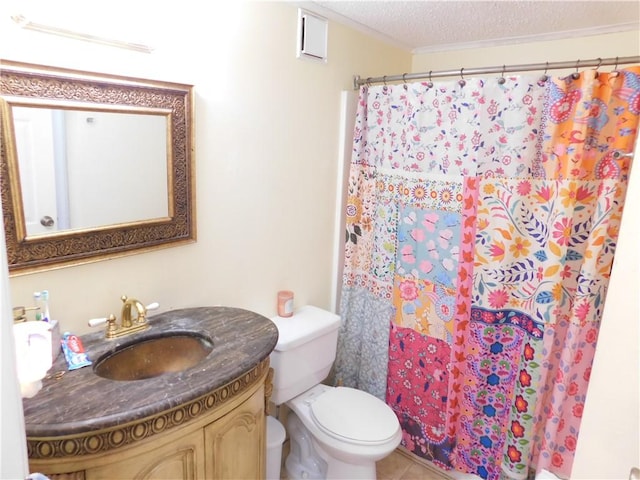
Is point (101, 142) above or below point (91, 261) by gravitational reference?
above

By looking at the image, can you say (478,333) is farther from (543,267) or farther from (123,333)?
(123,333)

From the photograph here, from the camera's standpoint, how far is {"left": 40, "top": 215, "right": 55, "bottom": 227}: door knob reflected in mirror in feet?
4.24

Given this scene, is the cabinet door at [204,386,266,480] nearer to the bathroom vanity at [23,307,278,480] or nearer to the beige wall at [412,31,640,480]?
the bathroom vanity at [23,307,278,480]

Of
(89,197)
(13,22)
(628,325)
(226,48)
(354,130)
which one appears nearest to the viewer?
(628,325)

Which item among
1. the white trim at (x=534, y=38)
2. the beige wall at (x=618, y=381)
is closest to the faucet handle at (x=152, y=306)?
the beige wall at (x=618, y=381)

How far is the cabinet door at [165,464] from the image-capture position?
1.09 m

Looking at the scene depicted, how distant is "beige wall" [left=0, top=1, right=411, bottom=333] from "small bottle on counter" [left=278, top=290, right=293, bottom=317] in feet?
0.12

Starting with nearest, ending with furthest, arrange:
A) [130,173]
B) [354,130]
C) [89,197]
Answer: [89,197]
[130,173]
[354,130]

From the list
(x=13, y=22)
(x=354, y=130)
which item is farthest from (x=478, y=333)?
(x=13, y=22)

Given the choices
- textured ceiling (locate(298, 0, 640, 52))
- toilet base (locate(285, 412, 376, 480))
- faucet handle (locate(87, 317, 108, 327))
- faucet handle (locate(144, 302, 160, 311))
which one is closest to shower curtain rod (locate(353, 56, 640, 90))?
textured ceiling (locate(298, 0, 640, 52))

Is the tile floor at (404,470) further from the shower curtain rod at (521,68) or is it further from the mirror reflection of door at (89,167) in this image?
the shower curtain rod at (521,68)

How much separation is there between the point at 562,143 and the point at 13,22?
1.97 m

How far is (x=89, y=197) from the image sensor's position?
1.39m

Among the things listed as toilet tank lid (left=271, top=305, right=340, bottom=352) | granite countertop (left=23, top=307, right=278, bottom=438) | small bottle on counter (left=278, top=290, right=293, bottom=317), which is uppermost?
granite countertop (left=23, top=307, right=278, bottom=438)
